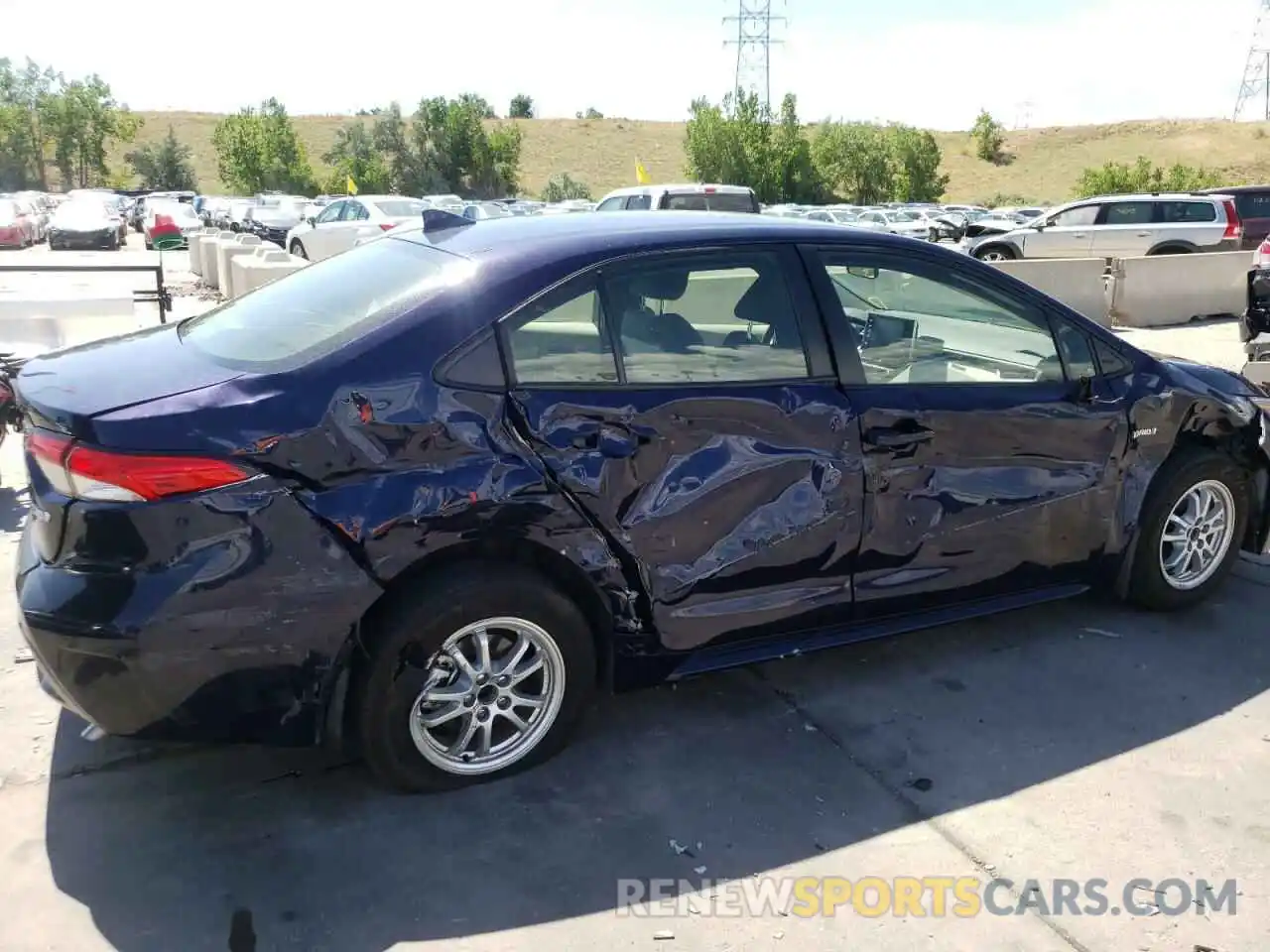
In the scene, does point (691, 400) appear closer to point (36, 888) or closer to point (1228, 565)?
point (36, 888)

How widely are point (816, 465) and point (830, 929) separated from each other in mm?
1441

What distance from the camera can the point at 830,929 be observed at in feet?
9.07

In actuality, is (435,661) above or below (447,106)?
below

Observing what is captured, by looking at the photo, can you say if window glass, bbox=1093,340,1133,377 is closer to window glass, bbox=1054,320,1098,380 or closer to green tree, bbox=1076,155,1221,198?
window glass, bbox=1054,320,1098,380

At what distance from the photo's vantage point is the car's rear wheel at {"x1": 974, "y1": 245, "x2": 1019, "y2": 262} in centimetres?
1955

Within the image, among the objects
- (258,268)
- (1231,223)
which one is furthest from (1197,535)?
(1231,223)

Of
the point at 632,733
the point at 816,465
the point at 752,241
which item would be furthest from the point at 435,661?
the point at 752,241

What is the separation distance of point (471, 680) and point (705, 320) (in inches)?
54.8

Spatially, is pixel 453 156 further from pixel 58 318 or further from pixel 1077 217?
pixel 58 318

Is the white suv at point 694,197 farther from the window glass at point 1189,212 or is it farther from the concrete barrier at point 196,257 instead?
the window glass at point 1189,212

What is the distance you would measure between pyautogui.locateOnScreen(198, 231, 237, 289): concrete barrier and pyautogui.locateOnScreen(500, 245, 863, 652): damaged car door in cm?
1479

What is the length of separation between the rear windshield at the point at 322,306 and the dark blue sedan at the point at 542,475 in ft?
0.05

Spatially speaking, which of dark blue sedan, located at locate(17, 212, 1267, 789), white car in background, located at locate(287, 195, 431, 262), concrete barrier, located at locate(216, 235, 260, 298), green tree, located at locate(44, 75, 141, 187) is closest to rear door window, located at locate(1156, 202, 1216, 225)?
white car in background, located at locate(287, 195, 431, 262)

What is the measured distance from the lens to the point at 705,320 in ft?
11.6
